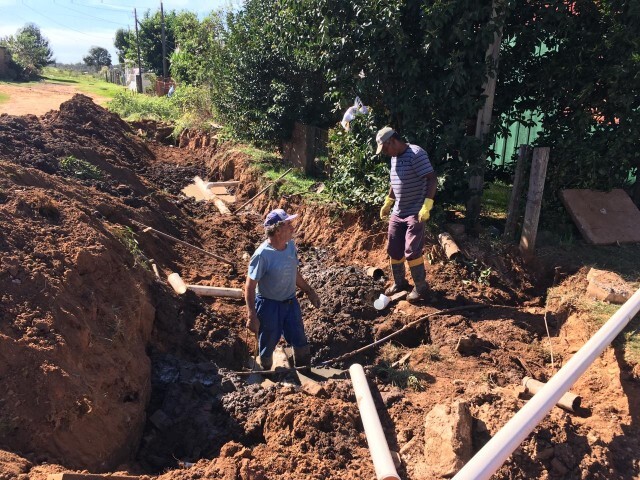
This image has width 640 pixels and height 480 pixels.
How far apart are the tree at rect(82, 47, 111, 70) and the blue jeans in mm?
103532

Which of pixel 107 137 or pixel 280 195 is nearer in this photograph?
pixel 280 195

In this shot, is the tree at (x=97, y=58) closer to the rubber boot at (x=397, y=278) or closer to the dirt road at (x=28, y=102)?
the dirt road at (x=28, y=102)

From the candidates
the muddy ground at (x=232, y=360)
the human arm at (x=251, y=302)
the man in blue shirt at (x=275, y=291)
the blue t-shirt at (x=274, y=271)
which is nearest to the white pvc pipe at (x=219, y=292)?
the muddy ground at (x=232, y=360)

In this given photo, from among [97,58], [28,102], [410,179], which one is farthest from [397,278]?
[97,58]

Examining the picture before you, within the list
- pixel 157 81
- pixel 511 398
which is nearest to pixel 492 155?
pixel 511 398

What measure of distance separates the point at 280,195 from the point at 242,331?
5.06m

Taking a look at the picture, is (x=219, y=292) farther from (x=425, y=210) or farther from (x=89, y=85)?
(x=89, y=85)

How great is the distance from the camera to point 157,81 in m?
35.9

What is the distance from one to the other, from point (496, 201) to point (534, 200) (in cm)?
230

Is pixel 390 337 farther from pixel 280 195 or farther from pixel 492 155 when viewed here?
pixel 280 195

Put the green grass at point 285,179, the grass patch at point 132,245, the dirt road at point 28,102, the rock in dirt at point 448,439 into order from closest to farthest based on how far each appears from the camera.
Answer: the rock in dirt at point 448,439, the grass patch at point 132,245, the green grass at point 285,179, the dirt road at point 28,102

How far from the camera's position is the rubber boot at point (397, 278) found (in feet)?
22.8

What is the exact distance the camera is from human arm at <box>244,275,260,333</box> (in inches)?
195

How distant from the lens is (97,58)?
96.2 metres
